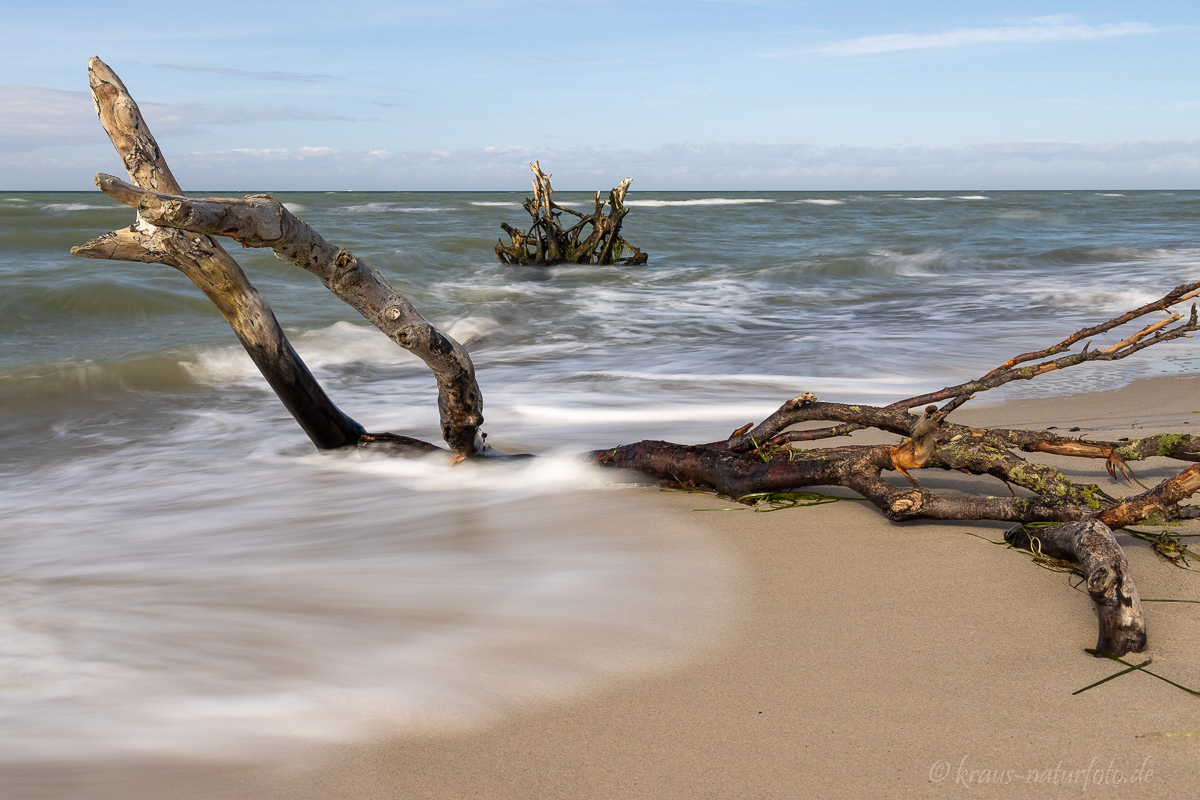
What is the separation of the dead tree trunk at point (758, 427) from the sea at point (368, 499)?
302 millimetres

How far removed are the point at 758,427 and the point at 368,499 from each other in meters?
1.63

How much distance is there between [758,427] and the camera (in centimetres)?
323

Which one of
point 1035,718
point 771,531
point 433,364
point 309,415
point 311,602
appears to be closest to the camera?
point 1035,718

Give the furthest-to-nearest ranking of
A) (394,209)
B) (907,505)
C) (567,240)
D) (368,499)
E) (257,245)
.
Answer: (394,209)
(567,240)
(368,499)
(257,245)
(907,505)

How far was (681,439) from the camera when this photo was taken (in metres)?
4.80

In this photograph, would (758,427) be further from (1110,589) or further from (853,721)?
(853,721)

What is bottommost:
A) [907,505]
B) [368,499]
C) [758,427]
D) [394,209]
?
[368,499]

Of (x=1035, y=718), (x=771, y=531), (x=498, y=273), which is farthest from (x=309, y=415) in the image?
(x=498, y=273)

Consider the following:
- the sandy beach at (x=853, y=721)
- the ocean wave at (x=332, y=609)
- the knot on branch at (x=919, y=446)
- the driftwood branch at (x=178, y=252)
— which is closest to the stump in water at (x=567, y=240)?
the driftwood branch at (x=178, y=252)

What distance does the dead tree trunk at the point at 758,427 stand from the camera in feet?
7.98

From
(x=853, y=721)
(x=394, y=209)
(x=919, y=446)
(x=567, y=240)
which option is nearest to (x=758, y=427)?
(x=919, y=446)

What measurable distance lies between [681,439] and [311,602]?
8.19ft

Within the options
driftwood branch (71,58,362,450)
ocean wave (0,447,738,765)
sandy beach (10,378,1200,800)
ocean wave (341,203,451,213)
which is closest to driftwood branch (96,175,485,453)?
ocean wave (0,447,738,765)

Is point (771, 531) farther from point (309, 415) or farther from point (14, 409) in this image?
point (14, 409)
